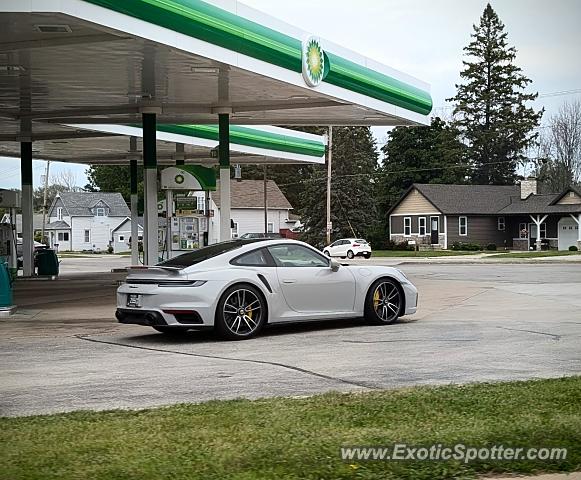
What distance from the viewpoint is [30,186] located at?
108 ft

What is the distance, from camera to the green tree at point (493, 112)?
89.5 m

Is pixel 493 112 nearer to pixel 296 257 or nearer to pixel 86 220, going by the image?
pixel 86 220

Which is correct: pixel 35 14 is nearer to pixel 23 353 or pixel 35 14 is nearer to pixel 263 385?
pixel 23 353

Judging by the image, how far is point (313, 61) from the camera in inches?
844

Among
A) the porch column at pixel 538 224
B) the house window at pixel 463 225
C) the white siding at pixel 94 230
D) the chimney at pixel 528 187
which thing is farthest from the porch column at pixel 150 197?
the white siding at pixel 94 230

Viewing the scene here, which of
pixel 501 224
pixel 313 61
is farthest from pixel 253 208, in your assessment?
pixel 313 61

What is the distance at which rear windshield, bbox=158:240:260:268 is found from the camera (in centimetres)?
1226

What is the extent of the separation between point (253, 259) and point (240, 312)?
846 mm

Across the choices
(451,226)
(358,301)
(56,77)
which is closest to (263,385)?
(358,301)

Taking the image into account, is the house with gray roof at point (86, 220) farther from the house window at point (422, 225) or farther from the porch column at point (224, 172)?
the porch column at point (224, 172)

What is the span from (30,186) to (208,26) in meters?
17.7

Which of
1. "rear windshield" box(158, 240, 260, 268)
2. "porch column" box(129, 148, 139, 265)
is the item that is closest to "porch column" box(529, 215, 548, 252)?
"porch column" box(129, 148, 139, 265)

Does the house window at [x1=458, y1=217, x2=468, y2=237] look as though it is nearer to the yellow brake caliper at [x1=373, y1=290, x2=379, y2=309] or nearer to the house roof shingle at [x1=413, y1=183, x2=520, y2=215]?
the house roof shingle at [x1=413, y1=183, x2=520, y2=215]

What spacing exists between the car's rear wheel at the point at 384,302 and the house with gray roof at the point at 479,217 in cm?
5456
